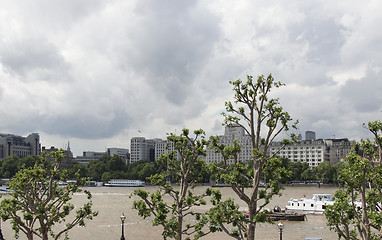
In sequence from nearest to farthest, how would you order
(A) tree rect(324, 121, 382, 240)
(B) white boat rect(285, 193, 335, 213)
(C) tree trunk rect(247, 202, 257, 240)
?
(A) tree rect(324, 121, 382, 240), (C) tree trunk rect(247, 202, 257, 240), (B) white boat rect(285, 193, 335, 213)

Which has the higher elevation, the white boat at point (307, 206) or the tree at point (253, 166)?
the tree at point (253, 166)

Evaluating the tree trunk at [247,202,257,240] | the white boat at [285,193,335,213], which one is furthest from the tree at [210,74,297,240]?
the white boat at [285,193,335,213]

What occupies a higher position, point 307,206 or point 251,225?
point 251,225

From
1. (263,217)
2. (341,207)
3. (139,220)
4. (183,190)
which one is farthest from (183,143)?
(139,220)

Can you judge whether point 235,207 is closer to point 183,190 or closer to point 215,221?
point 215,221

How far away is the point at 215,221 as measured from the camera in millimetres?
22094

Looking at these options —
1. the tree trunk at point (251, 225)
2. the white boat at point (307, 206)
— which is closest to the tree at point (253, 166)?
the tree trunk at point (251, 225)

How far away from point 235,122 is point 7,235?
43607 millimetres

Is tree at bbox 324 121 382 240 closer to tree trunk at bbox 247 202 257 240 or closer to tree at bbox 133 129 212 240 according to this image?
tree trunk at bbox 247 202 257 240

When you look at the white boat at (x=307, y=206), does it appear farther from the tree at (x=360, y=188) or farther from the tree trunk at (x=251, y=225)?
the tree trunk at (x=251, y=225)

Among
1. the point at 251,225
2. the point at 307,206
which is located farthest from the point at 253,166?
the point at 307,206

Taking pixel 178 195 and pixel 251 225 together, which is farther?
pixel 178 195

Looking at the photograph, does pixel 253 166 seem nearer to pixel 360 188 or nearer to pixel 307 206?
pixel 360 188

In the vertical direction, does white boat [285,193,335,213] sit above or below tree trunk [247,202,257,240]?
below
